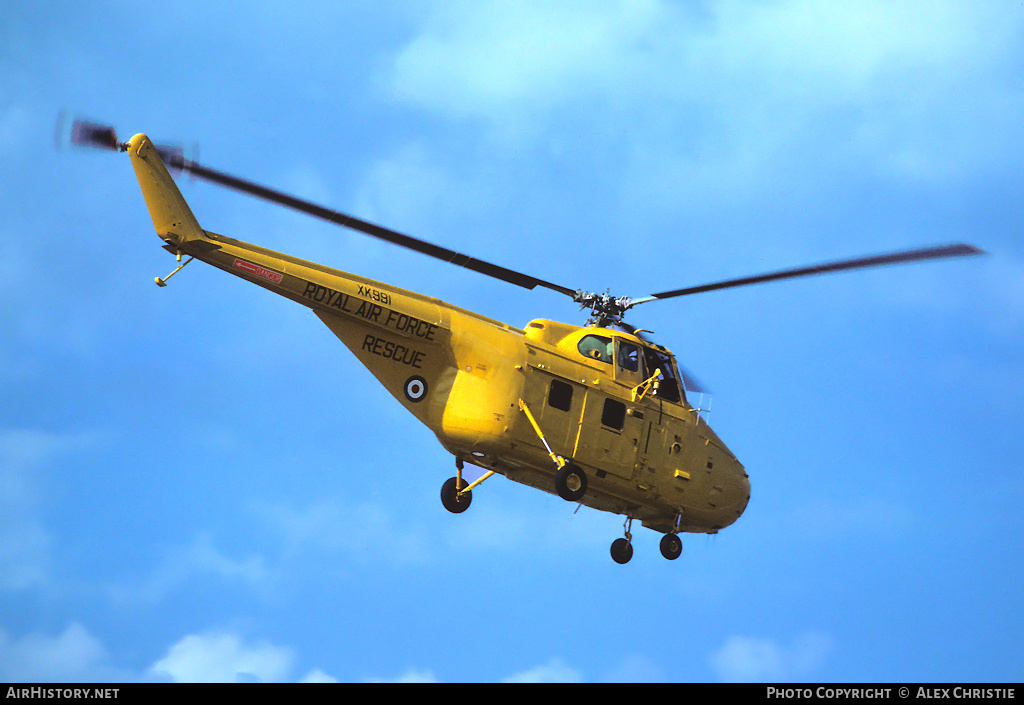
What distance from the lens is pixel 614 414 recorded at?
2973 cm

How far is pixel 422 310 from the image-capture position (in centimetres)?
2847

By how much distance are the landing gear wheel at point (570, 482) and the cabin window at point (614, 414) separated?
1588mm

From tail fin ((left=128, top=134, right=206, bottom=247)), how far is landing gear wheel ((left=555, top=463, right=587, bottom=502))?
10306 mm


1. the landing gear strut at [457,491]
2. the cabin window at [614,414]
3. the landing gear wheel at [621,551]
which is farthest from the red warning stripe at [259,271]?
the landing gear wheel at [621,551]

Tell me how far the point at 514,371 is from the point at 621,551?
20.6 feet

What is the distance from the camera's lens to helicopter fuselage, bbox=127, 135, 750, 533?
2667 cm

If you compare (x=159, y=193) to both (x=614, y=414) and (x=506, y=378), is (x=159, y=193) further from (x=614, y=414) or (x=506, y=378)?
(x=614, y=414)

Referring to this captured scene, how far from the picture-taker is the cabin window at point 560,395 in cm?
A: 2884

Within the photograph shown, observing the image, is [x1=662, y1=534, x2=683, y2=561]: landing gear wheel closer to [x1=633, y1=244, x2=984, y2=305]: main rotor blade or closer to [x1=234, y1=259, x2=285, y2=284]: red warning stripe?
[x1=633, y1=244, x2=984, y2=305]: main rotor blade

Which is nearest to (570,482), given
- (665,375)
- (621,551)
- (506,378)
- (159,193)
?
(506,378)

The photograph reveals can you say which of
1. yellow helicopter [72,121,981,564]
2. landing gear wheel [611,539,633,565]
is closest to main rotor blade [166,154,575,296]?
yellow helicopter [72,121,981,564]

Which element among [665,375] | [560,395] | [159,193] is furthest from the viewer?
[665,375]
